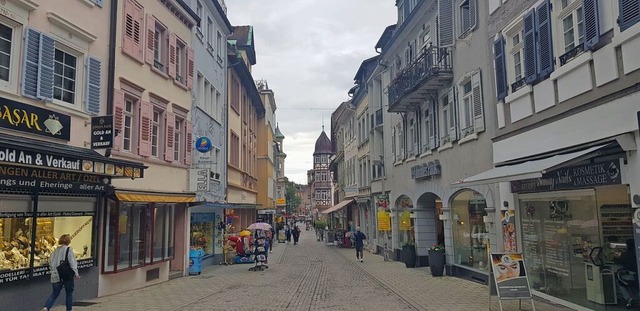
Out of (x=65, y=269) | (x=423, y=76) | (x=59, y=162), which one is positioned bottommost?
(x=65, y=269)

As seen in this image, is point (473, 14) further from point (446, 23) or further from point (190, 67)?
point (190, 67)

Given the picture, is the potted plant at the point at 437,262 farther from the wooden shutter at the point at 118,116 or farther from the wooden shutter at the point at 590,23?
the wooden shutter at the point at 118,116


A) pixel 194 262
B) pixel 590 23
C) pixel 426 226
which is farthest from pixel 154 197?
pixel 590 23

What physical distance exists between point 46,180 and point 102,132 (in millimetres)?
1919

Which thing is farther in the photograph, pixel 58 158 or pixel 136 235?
pixel 136 235

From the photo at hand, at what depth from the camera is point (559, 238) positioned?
10.9 meters

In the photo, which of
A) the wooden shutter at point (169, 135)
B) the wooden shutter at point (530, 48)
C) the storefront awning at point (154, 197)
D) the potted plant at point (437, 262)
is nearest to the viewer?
the wooden shutter at point (530, 48)

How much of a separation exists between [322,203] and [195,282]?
241 ft

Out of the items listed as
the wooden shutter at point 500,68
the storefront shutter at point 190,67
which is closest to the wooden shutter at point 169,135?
the storefront shutter at point 190,67

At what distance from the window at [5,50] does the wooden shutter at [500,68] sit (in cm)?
1117

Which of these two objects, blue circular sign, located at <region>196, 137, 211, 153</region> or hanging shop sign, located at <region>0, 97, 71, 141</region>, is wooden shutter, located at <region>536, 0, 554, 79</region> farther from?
blue circular sign, located at <region>196, 137, 211, 153</region>

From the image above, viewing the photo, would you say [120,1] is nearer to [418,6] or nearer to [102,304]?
[102,304]

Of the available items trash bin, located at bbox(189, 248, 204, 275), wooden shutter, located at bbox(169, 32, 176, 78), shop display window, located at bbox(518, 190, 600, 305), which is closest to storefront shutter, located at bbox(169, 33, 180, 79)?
wooden shutter, located at bbox(169, 32, 176, 78)

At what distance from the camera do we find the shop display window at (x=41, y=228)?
32.7 ft
